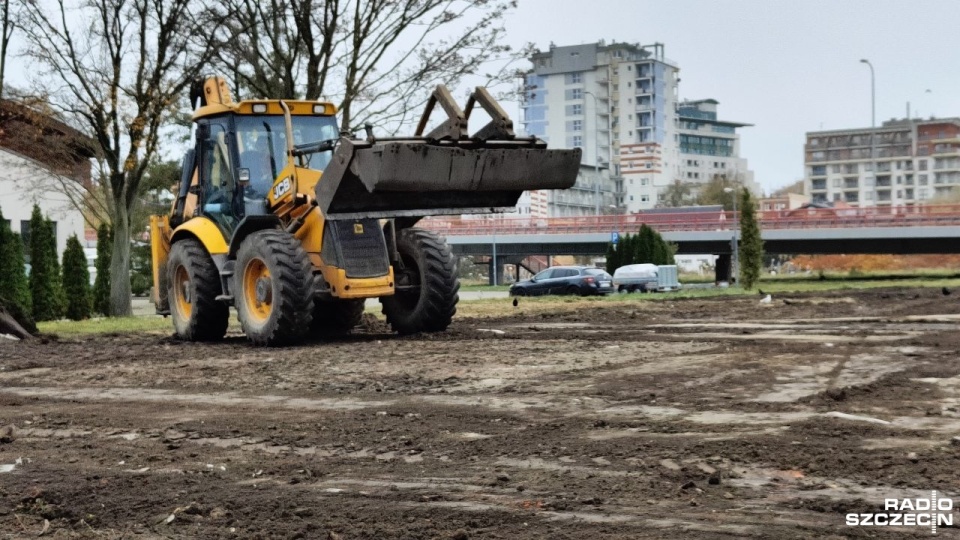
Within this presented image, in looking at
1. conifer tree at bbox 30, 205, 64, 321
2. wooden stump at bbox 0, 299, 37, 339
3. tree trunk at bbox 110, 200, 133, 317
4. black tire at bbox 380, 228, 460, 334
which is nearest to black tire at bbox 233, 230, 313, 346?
black tire at bbox 380, 228, 460, 334

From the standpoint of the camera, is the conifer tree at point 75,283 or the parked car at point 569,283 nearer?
the conifer tree at point 75,283

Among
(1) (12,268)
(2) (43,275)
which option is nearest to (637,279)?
(2) (43,275)

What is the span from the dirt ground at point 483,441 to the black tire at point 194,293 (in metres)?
2.07

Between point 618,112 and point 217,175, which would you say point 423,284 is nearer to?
point 217,175

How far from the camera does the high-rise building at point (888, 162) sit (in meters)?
178

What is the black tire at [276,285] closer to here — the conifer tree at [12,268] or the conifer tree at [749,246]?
the conifer tree at [12,268]

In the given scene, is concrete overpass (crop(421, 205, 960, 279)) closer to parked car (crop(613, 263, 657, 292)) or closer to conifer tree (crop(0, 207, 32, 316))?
parked car (crop(613, 263, 657, 292))

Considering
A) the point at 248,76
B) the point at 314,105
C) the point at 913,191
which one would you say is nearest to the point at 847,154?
the point at 913,191

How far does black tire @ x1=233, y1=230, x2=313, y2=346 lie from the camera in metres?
15.4

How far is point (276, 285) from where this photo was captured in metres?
15.4

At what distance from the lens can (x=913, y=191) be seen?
183250 mm

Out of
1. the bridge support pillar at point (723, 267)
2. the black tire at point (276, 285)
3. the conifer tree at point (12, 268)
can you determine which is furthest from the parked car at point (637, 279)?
the black tire at point (276, 285)

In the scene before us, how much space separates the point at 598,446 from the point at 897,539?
261cm

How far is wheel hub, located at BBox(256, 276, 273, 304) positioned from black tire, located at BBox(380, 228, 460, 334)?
6.83 feet
